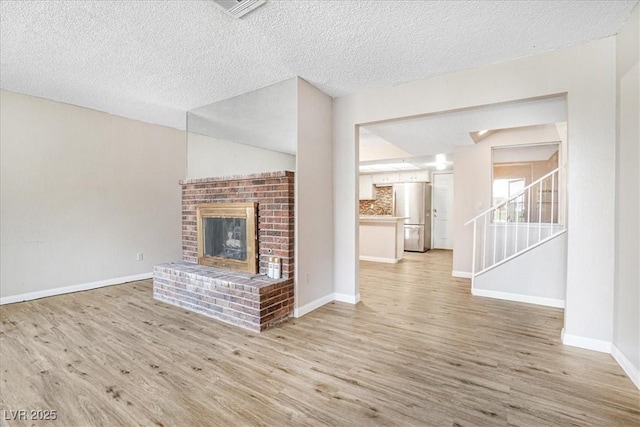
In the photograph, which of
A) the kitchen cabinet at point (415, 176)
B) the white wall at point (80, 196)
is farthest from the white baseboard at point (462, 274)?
the white wall at point (80, 196)

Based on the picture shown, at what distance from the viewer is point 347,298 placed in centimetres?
356

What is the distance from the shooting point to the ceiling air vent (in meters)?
1.94

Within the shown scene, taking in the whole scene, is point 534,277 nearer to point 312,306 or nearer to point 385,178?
point 312,306

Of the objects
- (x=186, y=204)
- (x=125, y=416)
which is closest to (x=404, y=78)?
(x=186, y=204)

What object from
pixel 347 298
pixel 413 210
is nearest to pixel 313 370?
pixel 347 298

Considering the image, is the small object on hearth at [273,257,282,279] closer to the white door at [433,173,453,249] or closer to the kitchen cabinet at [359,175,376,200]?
the kitchen cabinet at [359,175,376,200]

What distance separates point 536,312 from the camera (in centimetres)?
325

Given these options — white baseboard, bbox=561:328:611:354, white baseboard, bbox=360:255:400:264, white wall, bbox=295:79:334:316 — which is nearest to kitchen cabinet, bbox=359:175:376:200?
white baseboard, bbox=360:255:400:264

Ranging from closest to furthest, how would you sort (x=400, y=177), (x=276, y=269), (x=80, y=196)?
(x=276, y=269) < (x=80, y=196) < (x=400, y=177)

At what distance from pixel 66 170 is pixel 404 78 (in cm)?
448

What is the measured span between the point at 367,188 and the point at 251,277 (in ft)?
20.3

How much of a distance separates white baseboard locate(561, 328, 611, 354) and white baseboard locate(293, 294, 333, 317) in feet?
7.40

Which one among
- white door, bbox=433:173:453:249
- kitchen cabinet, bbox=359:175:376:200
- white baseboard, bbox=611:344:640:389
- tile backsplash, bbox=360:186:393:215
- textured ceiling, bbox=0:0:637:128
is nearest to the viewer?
white baseboard, bbox=611:344:640:389

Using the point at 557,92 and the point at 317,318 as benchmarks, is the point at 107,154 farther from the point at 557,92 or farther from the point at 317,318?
the point at 557,92
